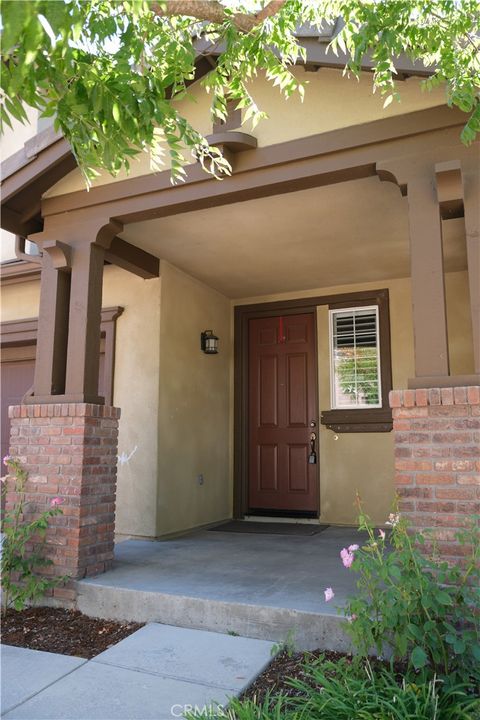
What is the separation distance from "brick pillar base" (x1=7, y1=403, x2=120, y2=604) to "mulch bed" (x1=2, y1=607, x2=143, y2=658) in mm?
184

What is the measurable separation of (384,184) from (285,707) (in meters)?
3.47

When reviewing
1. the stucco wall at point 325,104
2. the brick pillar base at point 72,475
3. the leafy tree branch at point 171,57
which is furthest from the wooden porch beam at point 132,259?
the leafy tree branch at point 171,57

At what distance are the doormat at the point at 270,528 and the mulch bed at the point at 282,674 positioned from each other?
8.99ft

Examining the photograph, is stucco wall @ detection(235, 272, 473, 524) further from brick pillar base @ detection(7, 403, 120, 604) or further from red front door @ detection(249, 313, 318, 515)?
brick pillar base @ detection(7, 403, 120, 604)

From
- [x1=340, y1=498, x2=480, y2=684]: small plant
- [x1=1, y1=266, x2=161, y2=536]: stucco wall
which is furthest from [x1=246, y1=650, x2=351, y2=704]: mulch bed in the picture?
[x1=1, y1=266, x2=161, y2=536]: stucco wall

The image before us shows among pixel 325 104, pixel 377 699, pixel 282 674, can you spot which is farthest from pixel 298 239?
pixel 377 699

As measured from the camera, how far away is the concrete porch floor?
313 centimetres

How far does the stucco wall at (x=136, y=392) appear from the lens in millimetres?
5539

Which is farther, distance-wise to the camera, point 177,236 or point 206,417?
point 206,417

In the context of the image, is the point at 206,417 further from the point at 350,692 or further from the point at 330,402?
the point at 350,692

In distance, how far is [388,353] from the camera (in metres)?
6.27

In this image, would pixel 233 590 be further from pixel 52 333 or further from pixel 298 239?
pixel 298 239

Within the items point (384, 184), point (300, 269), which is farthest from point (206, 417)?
point (384, 184)

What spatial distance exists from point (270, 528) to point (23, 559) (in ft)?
9.55
